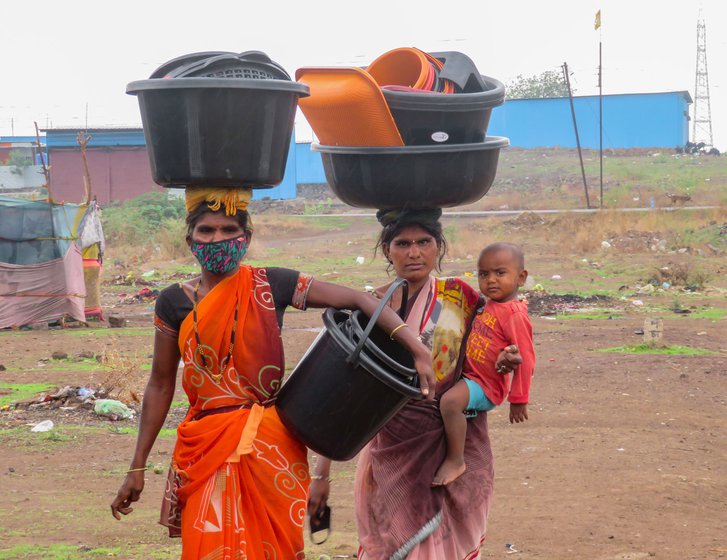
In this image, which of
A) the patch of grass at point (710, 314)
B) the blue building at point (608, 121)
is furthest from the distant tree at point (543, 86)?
the patch of grass at point (710, 314)

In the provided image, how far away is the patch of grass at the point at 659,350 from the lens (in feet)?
37.0

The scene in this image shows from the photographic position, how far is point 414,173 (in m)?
3.57

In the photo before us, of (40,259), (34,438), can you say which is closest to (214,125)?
(34,438)

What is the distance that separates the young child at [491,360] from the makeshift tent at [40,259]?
40.5ft

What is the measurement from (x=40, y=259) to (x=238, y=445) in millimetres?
12728

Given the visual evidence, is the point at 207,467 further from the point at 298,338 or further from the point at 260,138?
the point at 298,338

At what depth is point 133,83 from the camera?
2.98 m

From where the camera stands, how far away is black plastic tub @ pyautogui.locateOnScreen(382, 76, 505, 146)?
11.5ft

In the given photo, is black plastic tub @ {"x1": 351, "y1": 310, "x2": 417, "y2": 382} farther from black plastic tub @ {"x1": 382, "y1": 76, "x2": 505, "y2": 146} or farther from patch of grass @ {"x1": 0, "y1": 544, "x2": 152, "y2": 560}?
patch of grass @ {"x1": 0, "y1": 544, "x2": 152, "y2": 560}

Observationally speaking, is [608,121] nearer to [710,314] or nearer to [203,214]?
[710,314]

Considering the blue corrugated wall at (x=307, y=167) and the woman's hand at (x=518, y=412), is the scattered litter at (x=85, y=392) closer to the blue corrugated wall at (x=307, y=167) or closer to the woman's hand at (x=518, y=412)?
the woman's hand at (x=518, y=412)

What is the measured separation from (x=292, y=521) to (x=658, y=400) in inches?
256

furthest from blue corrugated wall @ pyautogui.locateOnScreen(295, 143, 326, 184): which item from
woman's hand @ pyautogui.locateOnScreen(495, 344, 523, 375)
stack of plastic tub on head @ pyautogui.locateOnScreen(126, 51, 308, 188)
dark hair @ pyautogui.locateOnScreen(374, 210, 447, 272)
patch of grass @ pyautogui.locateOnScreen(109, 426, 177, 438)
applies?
stack of plastic tub on head @ pyautogui.locateOnScreen(126, 51, 308, 188)

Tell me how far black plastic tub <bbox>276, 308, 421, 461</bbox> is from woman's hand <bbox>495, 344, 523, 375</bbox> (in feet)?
1.78
